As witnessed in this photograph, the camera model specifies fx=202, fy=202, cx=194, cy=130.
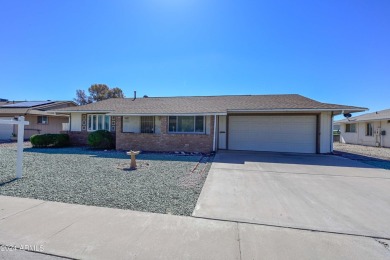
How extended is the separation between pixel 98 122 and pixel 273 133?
12.8 metres

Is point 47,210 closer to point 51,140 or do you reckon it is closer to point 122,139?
point 122,139

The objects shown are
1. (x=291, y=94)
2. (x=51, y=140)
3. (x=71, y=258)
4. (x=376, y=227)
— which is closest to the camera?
(x=71, y=258)

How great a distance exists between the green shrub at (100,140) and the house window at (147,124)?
232 centimetres

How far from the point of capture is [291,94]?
676 inches

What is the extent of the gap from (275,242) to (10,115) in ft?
89.7

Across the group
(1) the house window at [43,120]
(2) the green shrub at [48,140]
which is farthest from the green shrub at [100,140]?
(1) the house window at [43,120]

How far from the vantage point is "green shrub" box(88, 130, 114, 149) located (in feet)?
43.9

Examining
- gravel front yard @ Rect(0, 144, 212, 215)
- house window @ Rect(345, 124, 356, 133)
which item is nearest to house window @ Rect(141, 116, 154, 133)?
gravel front yard @ Rect(0, 144, 212, 215)

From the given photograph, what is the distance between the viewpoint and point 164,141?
12.7 metres

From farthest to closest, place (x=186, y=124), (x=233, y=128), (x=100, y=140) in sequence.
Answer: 1. (x=233, y=128)
2. (x=100, y=140)
3. (x=186, y=124)

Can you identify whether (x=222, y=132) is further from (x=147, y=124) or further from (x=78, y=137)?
(x=78, y=137)

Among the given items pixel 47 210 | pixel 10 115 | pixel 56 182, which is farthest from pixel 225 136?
pixel 10 115

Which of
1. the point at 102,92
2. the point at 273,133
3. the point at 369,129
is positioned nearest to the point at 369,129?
the point at 369,129

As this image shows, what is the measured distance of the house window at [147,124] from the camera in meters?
14.2
